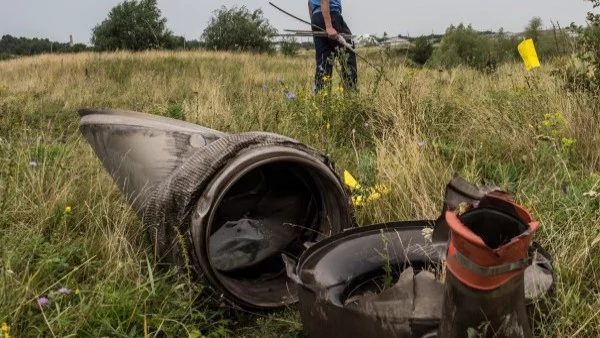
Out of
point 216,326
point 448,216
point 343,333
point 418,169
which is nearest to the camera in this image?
point 448,216

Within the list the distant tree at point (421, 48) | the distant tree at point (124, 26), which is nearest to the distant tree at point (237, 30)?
the distant tree at point (124, 26)

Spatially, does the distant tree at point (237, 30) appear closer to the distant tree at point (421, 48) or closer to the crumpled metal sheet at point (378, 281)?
the distant tree at point (421, 48)

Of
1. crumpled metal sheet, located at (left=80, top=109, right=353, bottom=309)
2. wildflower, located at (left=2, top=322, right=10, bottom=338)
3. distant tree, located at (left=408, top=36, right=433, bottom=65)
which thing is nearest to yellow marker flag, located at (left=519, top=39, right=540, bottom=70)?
crumpled metal sheet, located at (left=80, top=109, right=353, bottom=309)

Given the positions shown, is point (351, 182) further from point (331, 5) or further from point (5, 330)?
point (331, 5)

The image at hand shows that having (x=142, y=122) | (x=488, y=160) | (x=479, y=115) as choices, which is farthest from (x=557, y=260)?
(x=479, y=115)

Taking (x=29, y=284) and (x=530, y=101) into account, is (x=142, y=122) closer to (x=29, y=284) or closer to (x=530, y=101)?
(x=29, y=284)

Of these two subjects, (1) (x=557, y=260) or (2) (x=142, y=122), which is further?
(2) (x=142, y=122)

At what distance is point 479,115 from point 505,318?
3.11 m

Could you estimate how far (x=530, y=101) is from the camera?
14.1 ft

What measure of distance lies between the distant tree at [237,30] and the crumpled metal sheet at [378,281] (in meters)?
29.0

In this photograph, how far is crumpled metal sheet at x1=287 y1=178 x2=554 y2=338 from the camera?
1708 millimetres

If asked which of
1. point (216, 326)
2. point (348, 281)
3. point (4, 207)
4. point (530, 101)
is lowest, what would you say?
point (216, 326)

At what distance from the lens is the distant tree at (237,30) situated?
31.6m

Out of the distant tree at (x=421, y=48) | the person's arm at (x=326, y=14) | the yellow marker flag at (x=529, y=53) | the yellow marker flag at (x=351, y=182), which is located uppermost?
the person's arm at (x=326, y=14)
